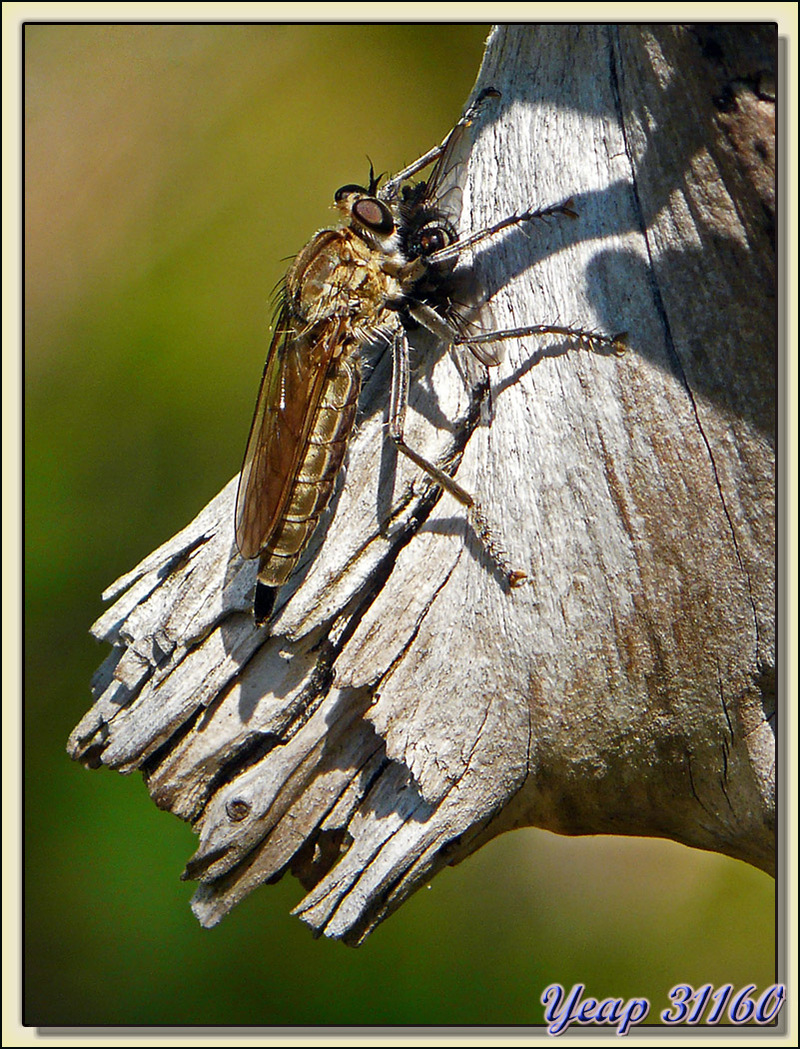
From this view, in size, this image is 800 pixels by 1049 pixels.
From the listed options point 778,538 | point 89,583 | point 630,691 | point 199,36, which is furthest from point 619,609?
point 199,36

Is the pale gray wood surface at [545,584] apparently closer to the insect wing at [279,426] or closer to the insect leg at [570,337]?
the insect leg at [570,337]

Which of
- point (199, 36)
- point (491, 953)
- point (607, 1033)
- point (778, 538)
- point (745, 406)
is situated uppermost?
point (199, 36)

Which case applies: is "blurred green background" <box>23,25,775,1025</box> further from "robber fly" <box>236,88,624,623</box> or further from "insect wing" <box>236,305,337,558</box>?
"insect wing" <box>236,305,337,558</box>

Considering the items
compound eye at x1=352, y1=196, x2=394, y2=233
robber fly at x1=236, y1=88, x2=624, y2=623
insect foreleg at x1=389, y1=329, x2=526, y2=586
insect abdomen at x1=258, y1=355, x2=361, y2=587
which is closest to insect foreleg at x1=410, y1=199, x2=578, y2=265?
robber fly at x1=236, y1=88, x2=624, y2=623

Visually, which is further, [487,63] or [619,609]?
[487,63]

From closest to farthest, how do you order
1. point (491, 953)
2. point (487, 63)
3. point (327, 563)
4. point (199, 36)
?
point (327, 563)
point (487, 63)
point (491, 953)
point (199, 36)

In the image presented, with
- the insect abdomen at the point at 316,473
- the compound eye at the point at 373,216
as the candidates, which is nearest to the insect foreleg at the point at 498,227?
the compound eye at the point at 373,216

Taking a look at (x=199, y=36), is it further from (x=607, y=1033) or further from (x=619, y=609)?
(x=607, y=1033)
